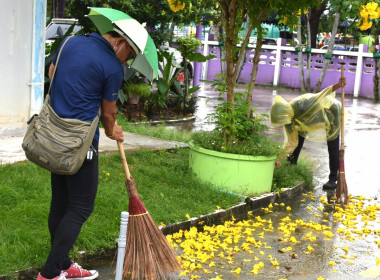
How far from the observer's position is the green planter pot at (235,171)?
6.98m

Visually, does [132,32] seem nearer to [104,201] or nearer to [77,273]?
[77,273]

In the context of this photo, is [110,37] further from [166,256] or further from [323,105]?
[323,105]

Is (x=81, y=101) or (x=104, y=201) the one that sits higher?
(x=81, y=101)

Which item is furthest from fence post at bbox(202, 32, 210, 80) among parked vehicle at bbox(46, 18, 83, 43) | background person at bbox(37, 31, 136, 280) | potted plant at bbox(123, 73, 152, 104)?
background person at bbox(37, 31, 136, 280)

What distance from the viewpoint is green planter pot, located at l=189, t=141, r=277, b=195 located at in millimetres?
6984

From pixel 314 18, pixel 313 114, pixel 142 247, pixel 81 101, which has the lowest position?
pixel 142 247

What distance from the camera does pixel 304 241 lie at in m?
5.96

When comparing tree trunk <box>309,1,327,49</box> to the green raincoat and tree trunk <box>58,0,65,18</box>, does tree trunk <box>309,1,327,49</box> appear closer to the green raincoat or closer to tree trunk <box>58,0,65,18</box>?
tree trunk <box>58,0,65,18</box>

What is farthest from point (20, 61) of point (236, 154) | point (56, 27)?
point (56, 27)

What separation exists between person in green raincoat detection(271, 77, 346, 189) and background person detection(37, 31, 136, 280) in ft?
13.7

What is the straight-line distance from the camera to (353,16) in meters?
5.68

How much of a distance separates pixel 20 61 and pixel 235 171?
3.53m

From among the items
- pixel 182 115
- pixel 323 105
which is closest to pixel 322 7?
pixel 182 115

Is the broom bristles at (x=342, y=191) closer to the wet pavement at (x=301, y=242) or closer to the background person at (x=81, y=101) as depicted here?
the wet pavement at (x=301, y=242)
